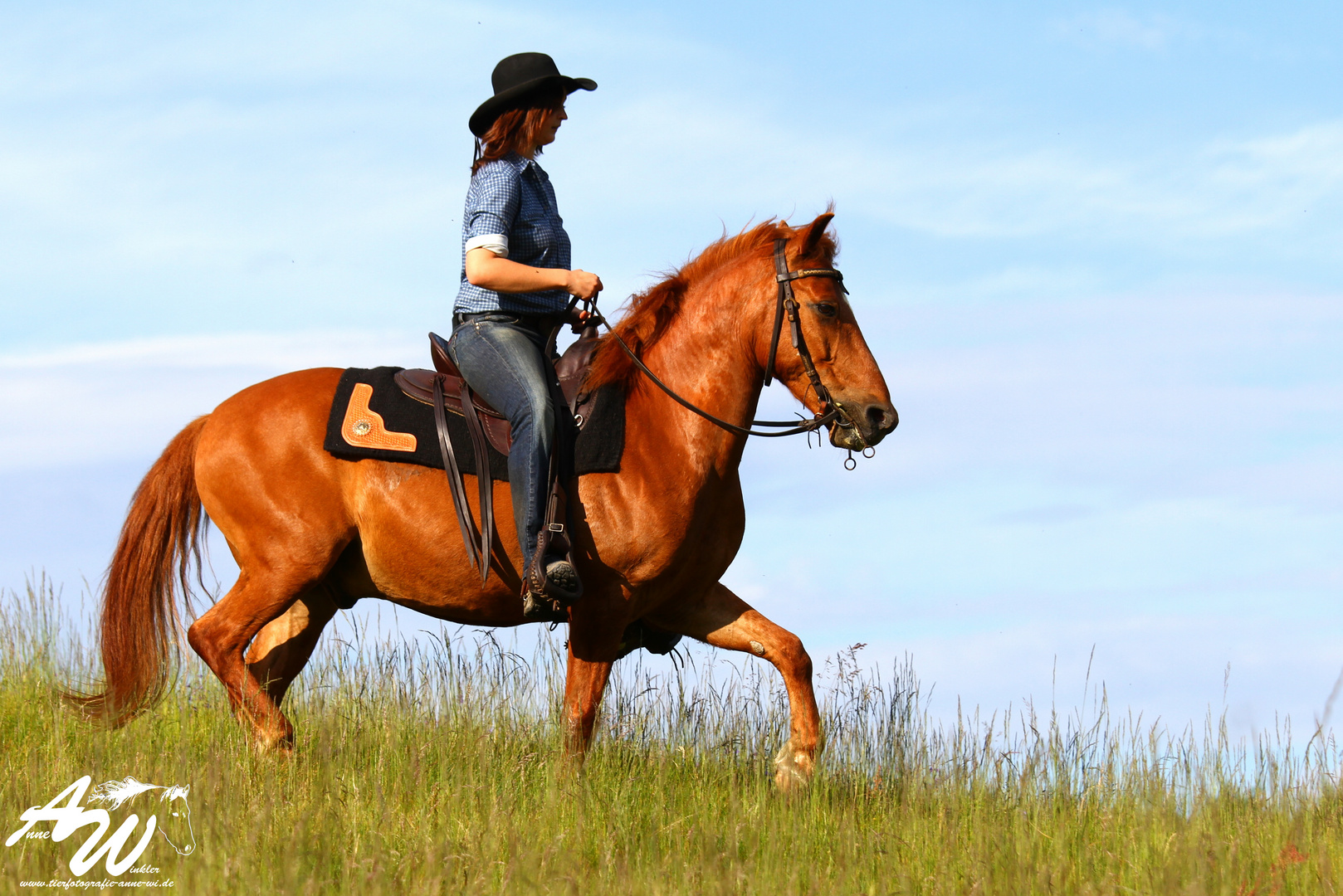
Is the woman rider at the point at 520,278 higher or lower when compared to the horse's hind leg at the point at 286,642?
higher

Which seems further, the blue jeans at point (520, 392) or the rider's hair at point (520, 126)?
the rider's hair at point (520, 126)

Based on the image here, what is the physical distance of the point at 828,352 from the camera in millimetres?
5762

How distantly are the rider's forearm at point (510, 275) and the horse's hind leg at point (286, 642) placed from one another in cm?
213

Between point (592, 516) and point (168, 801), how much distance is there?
2229mm

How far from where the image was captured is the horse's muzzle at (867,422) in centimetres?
564

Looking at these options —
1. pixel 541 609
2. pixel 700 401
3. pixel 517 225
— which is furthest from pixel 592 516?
pixel 517 225

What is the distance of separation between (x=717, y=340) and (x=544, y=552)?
1.38 m

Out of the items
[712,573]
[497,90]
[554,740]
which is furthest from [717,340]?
[554,740]

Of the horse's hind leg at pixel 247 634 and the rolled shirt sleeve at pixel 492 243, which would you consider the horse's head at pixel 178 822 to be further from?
the rolled shirt sleeve at pixel 492 243

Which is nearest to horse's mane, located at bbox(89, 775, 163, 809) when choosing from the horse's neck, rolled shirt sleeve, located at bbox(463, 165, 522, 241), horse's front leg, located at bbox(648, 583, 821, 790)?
horse's front leg, located at bbox(648, 583, 821, 790)

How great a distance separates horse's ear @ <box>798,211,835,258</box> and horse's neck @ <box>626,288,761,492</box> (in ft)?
1.51

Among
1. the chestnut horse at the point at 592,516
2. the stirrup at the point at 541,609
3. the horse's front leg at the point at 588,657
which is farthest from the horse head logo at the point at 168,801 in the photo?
the horse's front leg at the point at 588,657

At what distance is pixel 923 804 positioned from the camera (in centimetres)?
602

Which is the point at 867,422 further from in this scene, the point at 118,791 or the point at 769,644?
the point at 118,791
